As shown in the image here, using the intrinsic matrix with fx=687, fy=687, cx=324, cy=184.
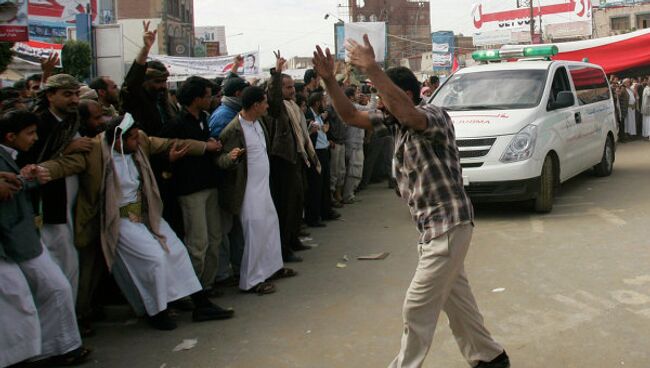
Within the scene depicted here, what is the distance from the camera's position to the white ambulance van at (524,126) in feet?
27.1

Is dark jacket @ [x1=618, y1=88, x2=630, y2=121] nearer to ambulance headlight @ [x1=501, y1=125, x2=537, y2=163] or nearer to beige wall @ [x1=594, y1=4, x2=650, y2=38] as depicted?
ambulance headlight @ [x1=501, y1=125, x2=537, y2=163]

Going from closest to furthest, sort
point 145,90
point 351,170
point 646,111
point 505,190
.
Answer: point 145,90 → point 505,190 → point 351,170 → point 646,111

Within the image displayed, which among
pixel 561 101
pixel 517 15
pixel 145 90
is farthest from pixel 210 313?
pixel 517 15

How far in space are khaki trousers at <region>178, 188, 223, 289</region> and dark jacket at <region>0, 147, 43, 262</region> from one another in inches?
58.9

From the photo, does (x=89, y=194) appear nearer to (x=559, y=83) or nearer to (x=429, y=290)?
(x=429, y=290)

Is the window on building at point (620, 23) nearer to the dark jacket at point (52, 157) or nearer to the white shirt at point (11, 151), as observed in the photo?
the dark jacket at point (52, 157)

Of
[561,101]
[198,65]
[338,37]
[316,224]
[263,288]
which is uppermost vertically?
[338,37]

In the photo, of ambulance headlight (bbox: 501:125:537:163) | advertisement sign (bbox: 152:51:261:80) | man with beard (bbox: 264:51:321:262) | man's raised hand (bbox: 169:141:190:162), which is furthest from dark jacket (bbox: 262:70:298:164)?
advertisement sign (bbox: 152:51:261:80)

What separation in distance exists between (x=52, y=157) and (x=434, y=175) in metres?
2.57

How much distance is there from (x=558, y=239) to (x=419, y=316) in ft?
13.7

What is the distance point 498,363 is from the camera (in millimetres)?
3947

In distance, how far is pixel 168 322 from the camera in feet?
16.6

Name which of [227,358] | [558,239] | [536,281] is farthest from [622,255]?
[227,358]

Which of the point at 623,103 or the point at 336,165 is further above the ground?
the point at 623,103
